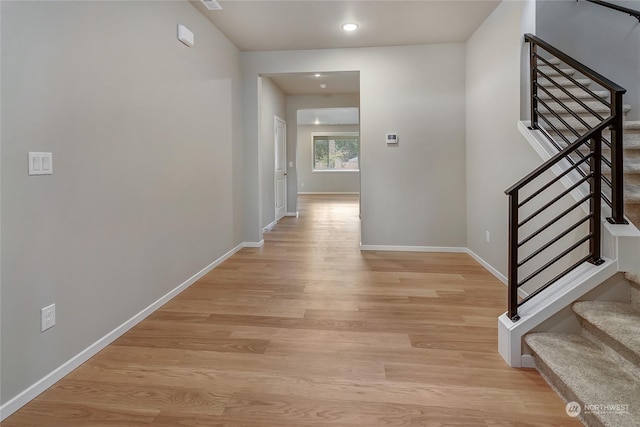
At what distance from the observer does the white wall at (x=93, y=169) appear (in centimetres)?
158

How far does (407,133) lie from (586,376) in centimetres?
343

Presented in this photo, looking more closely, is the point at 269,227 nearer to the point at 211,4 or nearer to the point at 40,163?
the point at 211,4

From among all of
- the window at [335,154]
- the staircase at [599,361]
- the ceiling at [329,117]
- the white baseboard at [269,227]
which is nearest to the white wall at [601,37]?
the staircase at [599,361]

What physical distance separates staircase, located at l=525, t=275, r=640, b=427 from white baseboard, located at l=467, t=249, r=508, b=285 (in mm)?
1481

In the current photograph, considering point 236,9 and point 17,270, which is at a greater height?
point 236,9

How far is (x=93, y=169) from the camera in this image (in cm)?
204

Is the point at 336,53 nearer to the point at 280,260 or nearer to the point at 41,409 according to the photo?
the point at 280,260

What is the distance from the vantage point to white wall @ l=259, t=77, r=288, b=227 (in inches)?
237

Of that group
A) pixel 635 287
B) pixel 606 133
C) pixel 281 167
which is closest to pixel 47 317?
pixel 635 287

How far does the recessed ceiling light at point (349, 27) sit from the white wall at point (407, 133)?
61 centimetres

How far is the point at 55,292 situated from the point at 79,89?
3.55 feet

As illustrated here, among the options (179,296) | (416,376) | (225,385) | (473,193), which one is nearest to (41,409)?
(225,385)

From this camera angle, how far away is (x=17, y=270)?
159cm

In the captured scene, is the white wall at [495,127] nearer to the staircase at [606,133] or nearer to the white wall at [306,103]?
the staircase at [606,133]
